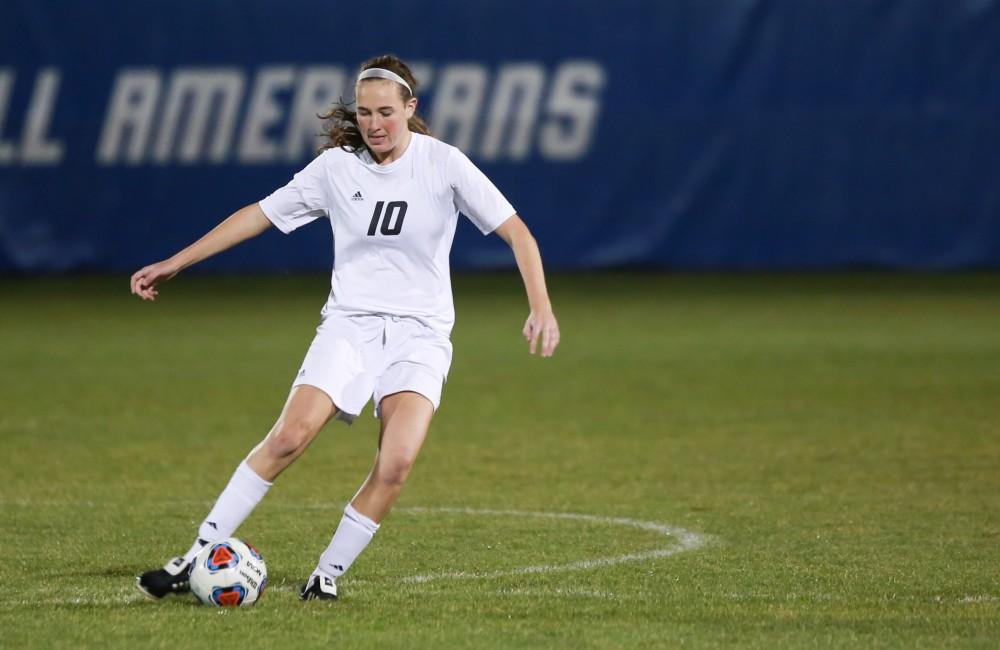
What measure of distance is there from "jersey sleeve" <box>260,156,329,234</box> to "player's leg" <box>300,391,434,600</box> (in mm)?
897

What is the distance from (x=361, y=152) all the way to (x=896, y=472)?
449cm

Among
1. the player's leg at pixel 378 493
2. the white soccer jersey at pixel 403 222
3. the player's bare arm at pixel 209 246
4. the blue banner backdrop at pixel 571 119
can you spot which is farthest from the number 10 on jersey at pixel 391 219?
the blue banner backdrop at pixel 571 119

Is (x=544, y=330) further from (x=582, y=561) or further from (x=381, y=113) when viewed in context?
(x=582, y=561)

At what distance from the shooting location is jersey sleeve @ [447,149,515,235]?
664cm

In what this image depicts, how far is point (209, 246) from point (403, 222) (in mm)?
771

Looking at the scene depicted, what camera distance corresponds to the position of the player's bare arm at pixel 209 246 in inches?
263

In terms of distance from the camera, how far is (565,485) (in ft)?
31.3

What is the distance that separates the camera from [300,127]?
941 inches

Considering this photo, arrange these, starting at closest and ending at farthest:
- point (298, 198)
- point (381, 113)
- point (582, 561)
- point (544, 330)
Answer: point (544, 330) → point (381, 113) → point (298, 198) → point (582, 561)

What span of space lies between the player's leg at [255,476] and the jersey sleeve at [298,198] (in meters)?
0.78

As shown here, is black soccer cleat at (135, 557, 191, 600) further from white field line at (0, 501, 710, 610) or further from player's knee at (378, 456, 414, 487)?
player's knee at (378, 456, 414, 487)

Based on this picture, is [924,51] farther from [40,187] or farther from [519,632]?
[519,632]

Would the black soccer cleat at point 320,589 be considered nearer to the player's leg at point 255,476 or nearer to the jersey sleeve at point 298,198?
the player's leg at point 255,476

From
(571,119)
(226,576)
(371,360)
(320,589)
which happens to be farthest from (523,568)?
(571,119)
